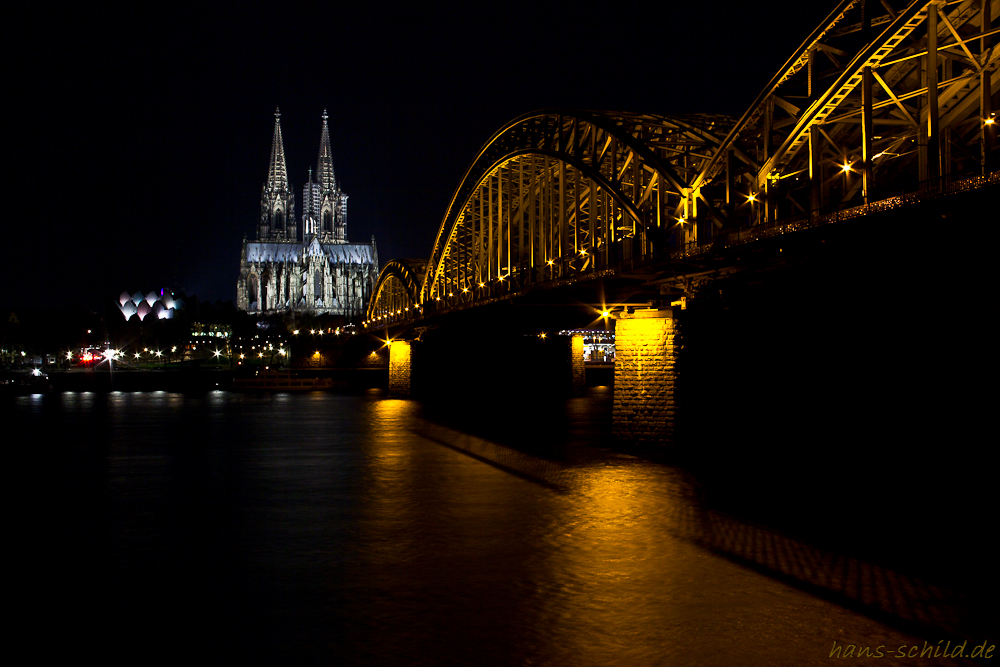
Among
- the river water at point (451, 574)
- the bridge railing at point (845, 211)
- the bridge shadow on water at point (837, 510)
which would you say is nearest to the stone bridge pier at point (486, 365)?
the bridge shadow on water at point (837, 510)

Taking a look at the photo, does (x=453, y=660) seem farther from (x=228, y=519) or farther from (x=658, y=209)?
(x=658, y=209)

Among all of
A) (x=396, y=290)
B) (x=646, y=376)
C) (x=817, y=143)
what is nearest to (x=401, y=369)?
(x=396, y=290)

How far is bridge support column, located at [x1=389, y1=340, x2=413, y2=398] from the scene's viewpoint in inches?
3376

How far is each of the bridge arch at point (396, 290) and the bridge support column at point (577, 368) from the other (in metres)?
17.4

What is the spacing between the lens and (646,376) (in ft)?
109

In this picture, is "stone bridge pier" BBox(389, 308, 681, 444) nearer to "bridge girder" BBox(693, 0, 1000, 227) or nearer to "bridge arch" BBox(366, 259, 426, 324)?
"bridge arch" BBox(366, 259, 426, 324)

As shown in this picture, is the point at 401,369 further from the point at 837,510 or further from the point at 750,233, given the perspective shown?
the point at 837,510

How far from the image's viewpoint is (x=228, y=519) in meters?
21.5

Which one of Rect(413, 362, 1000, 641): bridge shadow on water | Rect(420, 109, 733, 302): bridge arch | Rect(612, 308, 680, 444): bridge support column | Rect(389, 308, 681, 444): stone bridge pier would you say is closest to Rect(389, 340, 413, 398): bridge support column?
Rect(389, 308, 681, 444): stone bridge pier

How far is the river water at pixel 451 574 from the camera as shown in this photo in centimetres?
1230

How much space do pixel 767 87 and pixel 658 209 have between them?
346 inches

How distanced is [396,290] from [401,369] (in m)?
31.8

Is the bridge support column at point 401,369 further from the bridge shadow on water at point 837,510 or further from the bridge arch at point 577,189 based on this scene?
the bridge shadow on water at point 837,510

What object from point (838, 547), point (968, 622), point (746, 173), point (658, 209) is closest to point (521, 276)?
point (658, 209)
